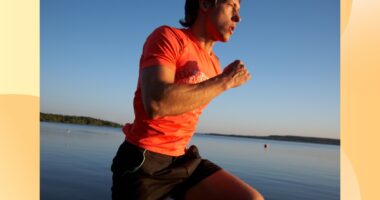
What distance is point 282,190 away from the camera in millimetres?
10883

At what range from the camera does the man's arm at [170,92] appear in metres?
2.27

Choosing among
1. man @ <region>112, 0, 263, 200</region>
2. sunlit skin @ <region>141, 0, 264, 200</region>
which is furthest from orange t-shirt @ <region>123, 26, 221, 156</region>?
sunlit skin @ <region>141, 0, 264, 200</region>

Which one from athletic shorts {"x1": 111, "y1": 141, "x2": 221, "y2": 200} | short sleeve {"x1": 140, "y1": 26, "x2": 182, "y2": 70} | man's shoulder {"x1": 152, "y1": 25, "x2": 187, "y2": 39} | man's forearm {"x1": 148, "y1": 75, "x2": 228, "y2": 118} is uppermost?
man's shoulder {"x1": 152, "y1": 25, "x2": 187, "y2": 39}

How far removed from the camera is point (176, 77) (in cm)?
256

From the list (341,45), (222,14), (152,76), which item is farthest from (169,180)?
(341,45)

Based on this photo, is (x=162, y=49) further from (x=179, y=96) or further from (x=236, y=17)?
(x=236, y=17)

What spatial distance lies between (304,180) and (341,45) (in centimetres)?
1081

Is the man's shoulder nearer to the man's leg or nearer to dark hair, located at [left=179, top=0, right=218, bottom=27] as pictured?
dark hair, located at [left=179, top=0, right=218, bottom=27]

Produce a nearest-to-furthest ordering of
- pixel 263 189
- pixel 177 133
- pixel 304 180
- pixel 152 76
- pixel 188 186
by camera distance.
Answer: pixel 152 76
pixel 177 133
pixel 188 186
pixel 263 189
pixel 304 180

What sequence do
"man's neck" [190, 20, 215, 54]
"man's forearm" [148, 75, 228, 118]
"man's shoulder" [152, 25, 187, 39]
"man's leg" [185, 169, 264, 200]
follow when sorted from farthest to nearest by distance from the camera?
"man's neck" [190, 20, 215, 54] → "man's leg" [185, 169, 264, 200] → "man's shoulder" [152, 25, 187, 39] → "man's forearm" [148, 75, 228, 118]

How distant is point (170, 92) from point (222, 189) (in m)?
1.04

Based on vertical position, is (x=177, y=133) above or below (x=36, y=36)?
below

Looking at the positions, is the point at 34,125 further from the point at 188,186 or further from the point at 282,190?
the point at 282,190

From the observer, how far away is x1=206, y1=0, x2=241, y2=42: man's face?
2.84 metres
